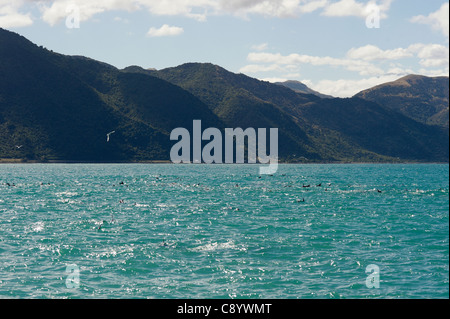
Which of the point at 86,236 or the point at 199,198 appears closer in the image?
the point at 86,236

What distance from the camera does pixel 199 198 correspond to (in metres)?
90.0

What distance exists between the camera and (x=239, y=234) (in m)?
47.1

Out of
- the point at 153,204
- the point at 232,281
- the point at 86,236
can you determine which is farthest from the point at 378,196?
the point at 232,281

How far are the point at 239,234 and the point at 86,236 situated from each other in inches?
546

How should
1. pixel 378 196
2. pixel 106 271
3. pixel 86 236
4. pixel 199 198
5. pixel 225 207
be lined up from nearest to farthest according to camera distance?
pixel 106 271, pixel 86 236, pixel 225 207, pixel 199 198, pixel 378 196

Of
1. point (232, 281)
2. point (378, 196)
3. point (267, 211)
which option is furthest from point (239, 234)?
point (378, 196)
